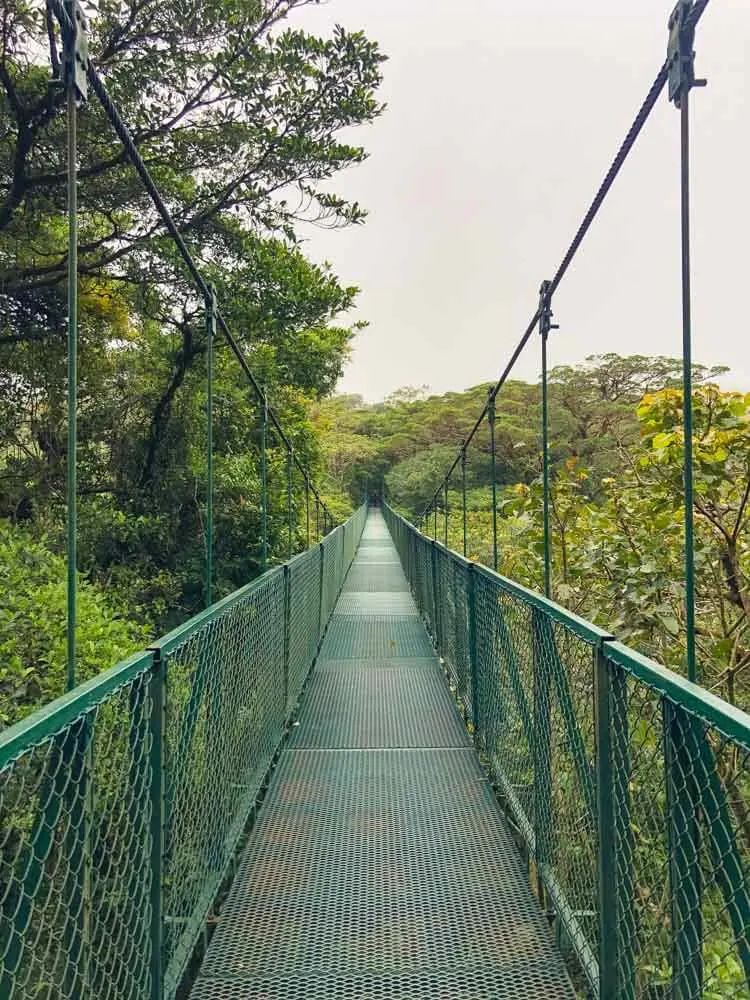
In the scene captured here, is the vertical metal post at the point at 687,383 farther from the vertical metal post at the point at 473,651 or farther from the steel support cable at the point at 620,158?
the vertical metal post at the point at 473,651

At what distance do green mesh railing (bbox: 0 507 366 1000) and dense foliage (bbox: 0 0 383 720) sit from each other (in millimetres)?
1122

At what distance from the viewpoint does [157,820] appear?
1.24 metres

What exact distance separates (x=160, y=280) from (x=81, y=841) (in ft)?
16.8

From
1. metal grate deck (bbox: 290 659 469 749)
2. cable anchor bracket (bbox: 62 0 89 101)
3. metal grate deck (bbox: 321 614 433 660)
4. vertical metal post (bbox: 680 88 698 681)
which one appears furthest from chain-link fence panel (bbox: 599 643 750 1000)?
metal grate deck (bbox: 321 614 433 660)

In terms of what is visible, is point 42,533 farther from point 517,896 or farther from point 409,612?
point 517,896

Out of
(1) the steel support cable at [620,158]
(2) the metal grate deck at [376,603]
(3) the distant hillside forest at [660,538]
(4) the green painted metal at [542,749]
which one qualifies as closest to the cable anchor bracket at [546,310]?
Result: (1) the steel support cable at [620,158]

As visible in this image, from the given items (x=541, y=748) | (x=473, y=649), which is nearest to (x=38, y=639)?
(x=473, y=649)

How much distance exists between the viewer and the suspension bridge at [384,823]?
3.10 feet

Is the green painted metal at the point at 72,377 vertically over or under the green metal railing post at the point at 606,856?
over

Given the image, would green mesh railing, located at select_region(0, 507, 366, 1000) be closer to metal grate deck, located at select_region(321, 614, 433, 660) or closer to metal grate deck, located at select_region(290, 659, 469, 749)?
metal grate deck, located at select_region(290, 659, 469, 749)

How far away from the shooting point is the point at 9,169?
14.4ft

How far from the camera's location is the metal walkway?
1.40m

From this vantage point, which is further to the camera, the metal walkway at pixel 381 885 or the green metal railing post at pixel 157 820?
the metal walkway at pixel 381 885

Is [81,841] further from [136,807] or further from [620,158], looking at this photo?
[620,158]
